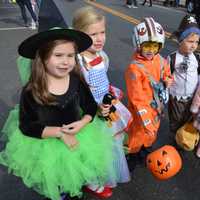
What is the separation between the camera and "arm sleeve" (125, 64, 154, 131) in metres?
3.35

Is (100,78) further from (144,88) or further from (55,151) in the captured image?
(55,151)

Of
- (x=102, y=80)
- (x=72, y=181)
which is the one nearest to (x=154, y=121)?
(x=102, y=80)

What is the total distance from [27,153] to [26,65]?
715mm

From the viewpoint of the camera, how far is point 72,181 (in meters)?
2.71

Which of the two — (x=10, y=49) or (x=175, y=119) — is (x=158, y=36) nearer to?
(x=175, y=119)

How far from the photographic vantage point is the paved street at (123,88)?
11.3 ft

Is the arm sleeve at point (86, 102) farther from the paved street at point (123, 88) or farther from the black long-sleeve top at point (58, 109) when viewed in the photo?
the paved street at point (123, 88)

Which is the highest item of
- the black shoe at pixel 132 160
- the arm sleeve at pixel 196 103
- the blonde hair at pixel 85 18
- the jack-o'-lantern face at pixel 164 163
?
the blonde hair at pixel 85 18

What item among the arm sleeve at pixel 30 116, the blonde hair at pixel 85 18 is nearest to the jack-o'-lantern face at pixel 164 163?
the arm sleeve at pixel 30 116

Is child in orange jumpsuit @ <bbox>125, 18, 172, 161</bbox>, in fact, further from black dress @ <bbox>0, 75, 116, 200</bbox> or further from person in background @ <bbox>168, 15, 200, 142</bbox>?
black dress @ <bbox>0, 75, 116, 200</bbox>

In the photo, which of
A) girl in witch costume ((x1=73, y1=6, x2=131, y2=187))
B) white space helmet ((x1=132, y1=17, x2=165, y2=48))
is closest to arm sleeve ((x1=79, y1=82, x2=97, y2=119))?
girl in witch costume ((x1=73, y1=6, x2=131, y2=187))

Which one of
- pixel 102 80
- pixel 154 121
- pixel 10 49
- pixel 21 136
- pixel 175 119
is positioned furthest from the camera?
pixel 10 49

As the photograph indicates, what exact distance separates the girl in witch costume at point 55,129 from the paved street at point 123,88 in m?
0.70

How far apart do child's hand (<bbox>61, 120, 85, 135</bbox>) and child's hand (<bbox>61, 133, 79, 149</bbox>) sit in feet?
0.10
